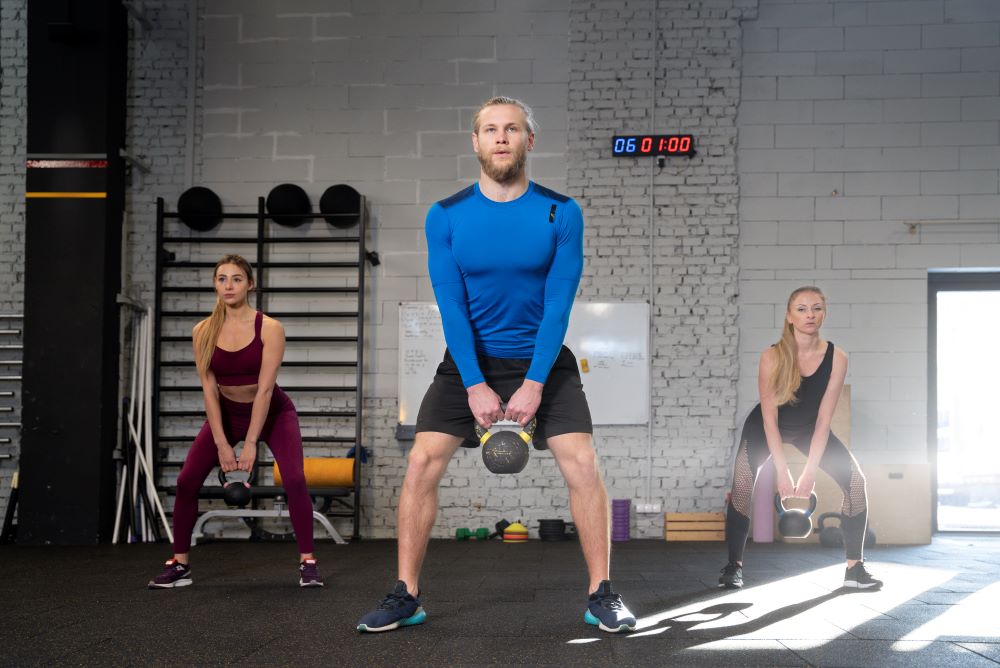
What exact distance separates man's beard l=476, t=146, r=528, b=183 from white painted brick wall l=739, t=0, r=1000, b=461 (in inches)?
168

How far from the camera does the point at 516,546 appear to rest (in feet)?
18.9

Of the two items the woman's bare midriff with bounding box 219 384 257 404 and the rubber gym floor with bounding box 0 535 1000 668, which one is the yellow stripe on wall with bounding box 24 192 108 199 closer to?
the rubber gym floor with bounding box 0 535 1000 668

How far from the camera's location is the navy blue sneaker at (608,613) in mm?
2471

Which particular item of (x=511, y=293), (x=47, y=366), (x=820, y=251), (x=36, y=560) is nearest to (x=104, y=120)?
(x=47, y=366)

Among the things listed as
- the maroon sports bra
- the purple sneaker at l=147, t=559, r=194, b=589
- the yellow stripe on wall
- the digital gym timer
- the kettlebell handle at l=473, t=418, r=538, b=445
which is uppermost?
the digital gym timer

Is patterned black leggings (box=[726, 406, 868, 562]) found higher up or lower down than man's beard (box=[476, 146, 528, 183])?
lower down

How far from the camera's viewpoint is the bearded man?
2551mm

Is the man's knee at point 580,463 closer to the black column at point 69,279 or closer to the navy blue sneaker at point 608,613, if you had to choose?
the navy blue sneaker at point 608,613

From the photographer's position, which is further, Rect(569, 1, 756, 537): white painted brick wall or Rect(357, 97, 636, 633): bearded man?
Rect(569, 1, 756, 537): white painted brick wall

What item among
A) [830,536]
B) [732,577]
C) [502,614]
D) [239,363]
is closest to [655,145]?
[830,536]

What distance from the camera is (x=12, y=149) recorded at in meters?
6.73

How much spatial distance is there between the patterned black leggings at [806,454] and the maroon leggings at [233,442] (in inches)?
68.4

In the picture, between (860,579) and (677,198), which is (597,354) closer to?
(677,198)

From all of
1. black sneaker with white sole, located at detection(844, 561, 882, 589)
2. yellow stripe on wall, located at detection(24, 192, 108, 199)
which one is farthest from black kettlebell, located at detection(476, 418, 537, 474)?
yellow stripe on wall, located at detection(24, 192, 108, 199)
